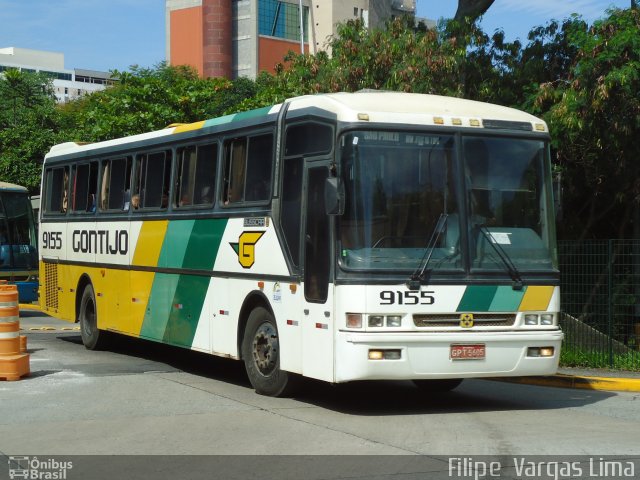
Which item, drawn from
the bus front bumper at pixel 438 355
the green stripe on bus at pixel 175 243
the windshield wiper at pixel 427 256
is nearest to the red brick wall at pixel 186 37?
the green stripe on bus at pixel 175 243

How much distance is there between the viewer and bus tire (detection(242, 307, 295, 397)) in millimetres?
12328

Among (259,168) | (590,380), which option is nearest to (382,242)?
(259,168)

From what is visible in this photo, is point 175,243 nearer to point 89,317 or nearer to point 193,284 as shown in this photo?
point 193,284

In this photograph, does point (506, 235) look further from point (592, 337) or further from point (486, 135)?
point (592, 337)

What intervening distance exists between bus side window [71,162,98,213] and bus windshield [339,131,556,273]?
27.0ft

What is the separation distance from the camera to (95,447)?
30.4ft

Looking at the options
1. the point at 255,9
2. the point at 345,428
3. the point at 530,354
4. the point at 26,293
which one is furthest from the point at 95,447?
the point at 255,9

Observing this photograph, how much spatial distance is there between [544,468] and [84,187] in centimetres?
1209

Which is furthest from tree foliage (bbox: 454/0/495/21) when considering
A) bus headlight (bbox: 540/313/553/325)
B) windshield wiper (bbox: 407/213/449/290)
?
windshield wiper (bbox: 407/213/449/290)

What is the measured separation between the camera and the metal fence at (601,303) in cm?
1549

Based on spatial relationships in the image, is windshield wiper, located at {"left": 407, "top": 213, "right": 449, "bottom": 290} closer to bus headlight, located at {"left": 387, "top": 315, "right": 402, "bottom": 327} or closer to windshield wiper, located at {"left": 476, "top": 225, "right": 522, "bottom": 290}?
bus headlight, located at {"left": 387, "top": 315, "right": 402, "bottom": 327}

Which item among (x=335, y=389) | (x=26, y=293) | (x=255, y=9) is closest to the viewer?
(x=335, y=389)

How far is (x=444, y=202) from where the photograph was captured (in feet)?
37.0

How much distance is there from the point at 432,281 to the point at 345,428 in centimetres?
179
